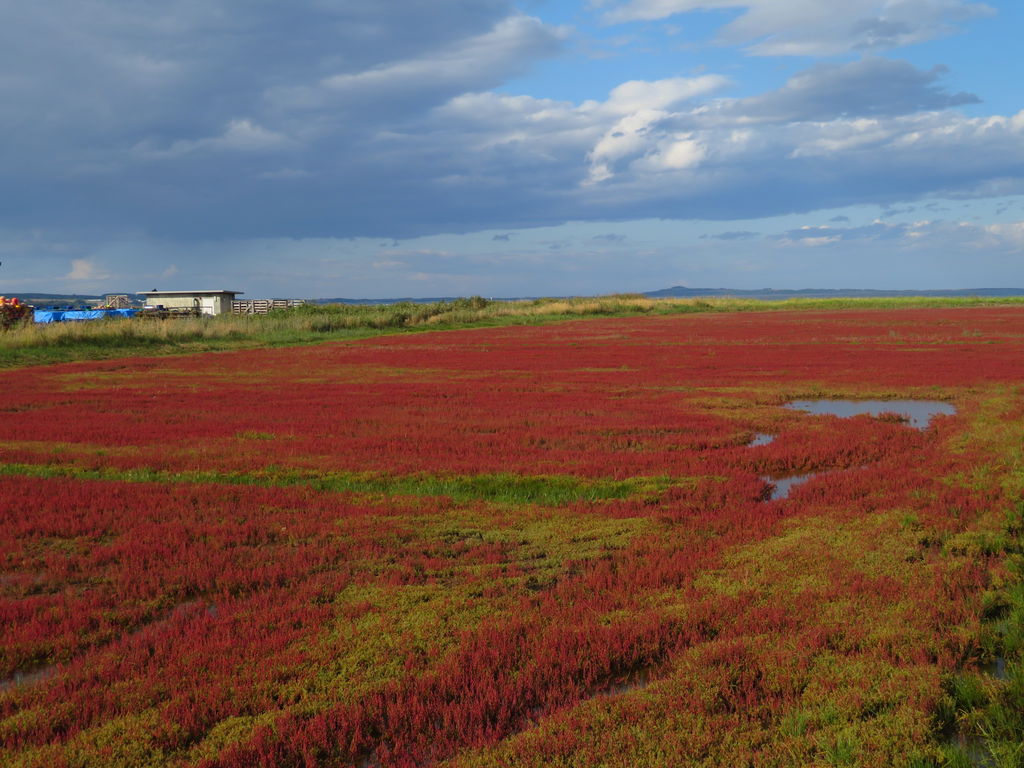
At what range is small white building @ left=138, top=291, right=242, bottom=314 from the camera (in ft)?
277

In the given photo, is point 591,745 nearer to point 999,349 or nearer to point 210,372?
point 210,372

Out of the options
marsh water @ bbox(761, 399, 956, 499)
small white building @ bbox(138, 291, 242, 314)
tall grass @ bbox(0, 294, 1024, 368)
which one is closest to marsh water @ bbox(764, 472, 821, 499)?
marsh water @ bbox(761, 399, 956, 499)

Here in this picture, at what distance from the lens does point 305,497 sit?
36.5 feet

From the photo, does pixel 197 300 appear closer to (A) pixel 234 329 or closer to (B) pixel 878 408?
(A) pixel 234 329

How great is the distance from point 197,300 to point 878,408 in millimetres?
77388

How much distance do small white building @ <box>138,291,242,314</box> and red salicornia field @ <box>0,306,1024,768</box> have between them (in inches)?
2801

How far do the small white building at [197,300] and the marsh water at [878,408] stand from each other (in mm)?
70254

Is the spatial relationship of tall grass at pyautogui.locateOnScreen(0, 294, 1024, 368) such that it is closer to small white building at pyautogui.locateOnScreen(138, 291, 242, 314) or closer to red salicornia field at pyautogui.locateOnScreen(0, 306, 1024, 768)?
small white building at pyautogui.locateOnScreen(138, 291, 242, 314)

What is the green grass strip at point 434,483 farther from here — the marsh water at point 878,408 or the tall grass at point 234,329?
the tall grass at point 234,329

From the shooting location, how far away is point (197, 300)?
275ft

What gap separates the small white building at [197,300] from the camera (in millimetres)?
84500

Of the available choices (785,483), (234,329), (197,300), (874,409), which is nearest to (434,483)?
(785,483)

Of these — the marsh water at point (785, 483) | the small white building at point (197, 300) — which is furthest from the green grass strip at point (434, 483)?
the small white building at point (197, 300)

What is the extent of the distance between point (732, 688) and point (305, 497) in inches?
281
